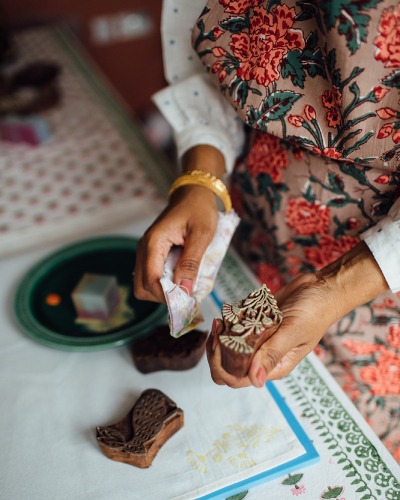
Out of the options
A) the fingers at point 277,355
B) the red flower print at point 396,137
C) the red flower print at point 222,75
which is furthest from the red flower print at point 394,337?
the red flower print at point 222,75

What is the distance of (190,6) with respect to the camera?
2.67 ft

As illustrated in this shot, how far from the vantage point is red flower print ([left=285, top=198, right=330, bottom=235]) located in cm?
75

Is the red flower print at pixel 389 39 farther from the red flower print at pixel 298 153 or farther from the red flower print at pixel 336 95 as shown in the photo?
the red flower print at pixel 298 153

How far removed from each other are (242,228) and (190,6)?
1.67ft

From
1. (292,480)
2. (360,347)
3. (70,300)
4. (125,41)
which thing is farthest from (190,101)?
(125,41)

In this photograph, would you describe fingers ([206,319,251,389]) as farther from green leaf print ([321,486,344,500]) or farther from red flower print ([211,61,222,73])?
red flower print ([211,61,222,73])

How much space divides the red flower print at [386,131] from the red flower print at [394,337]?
0.35 metres

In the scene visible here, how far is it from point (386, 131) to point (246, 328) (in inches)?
14.0

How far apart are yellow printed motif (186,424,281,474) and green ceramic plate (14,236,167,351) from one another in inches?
9.7

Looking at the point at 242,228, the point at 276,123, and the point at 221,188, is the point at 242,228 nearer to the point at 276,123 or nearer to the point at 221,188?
the point at 221,188

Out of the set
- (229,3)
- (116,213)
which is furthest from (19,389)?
(229,3)

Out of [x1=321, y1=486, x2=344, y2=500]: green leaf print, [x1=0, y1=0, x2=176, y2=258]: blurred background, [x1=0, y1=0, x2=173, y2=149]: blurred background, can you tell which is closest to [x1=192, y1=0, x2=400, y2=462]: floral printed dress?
[x1=321, y1=486, x2=344, y2=500]: green leaf print

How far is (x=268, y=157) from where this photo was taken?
80cm

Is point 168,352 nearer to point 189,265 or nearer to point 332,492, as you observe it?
point 189,265
